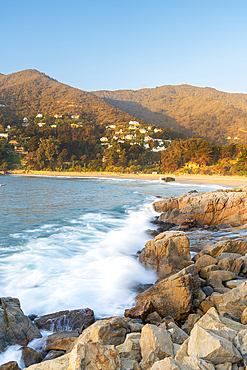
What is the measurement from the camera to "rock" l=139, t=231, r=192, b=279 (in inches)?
294

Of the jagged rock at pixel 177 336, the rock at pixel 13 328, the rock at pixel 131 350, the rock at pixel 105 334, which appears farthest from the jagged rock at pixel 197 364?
the rock at pixel 13 328

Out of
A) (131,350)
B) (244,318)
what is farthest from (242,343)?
(131,350)

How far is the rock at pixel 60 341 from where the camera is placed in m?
4.16

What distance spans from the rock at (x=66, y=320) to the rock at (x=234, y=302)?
2.76 metres

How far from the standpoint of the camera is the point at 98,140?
102375 millimetres

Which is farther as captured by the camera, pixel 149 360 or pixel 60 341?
pixel 60 341

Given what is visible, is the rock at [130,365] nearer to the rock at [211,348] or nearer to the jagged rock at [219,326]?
the rock at [211,348]

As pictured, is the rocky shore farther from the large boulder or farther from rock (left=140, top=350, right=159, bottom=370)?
the large boulder

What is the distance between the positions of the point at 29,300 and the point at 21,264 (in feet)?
8.71

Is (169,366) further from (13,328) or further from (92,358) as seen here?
(13,328)

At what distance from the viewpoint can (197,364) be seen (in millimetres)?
2596

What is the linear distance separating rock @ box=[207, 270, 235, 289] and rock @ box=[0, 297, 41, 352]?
4209mm

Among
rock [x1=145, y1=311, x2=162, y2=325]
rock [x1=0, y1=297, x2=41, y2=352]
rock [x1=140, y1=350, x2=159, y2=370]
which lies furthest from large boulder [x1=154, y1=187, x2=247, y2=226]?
rock [x1=140, y1=350, x2=159, y2=370]

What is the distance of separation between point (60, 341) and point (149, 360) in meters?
2.09
